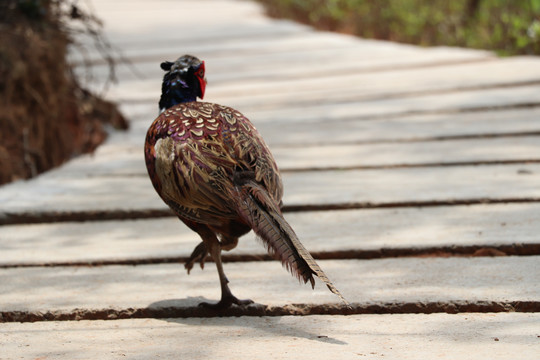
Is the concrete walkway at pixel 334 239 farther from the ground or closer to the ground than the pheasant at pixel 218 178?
closer to the ground

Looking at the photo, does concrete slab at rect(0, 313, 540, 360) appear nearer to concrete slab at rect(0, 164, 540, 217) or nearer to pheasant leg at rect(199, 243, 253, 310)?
pheasant leg at rect(199, 243, 253, 310)

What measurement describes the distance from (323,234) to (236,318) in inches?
28.7

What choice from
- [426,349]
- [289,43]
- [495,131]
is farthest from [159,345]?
[289,43]

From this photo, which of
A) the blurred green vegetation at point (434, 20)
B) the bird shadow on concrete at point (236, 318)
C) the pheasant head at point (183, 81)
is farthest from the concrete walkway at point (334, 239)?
the blurred green vegetation at point (434, 20)

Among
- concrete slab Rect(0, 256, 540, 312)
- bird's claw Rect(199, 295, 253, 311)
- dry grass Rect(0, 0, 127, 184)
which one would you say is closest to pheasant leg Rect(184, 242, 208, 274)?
concrete slab Rect(0, 256, 540, 312)

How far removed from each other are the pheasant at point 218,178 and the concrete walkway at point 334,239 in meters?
0.19

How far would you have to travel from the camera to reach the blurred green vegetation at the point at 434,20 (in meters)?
7.15

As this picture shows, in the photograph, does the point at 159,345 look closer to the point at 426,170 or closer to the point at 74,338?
the point at 74,338

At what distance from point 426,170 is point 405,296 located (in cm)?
→ 143

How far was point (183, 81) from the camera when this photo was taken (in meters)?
2.50

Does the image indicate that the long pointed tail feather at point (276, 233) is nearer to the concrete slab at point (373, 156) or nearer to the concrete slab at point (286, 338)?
the concrete slab at point (286, 338)

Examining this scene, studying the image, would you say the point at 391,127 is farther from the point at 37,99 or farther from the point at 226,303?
the point at 226,303

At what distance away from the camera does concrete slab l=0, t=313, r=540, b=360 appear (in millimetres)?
1910

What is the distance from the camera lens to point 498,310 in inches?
85.1
